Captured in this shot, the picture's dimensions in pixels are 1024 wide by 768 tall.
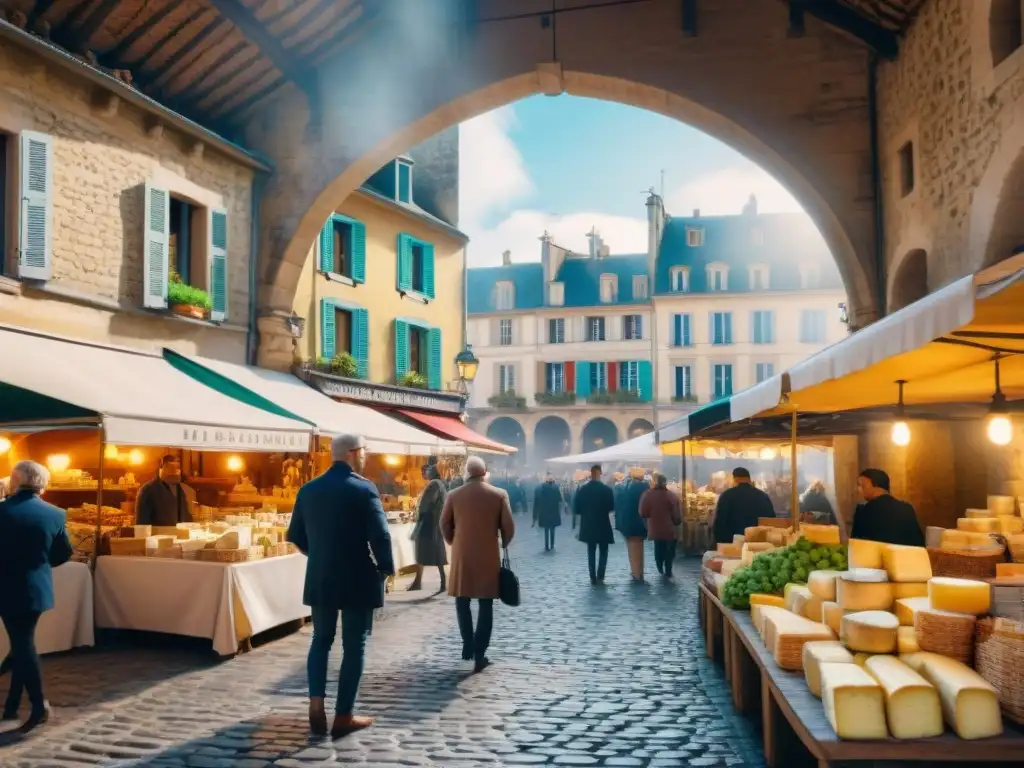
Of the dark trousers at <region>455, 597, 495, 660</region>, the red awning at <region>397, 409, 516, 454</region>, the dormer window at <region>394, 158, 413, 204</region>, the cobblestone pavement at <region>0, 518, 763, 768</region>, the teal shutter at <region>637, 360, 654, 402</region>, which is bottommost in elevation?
the cobblestone pavement at <region>0, 518, 763, 768</region>

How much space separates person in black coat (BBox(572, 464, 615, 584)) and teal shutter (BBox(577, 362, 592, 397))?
3051cm

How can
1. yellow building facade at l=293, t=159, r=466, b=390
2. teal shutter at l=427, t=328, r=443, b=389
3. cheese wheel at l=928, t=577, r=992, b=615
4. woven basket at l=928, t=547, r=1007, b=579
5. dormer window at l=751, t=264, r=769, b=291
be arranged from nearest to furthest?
1. cheese wheel at l=928, t=577, r=992, b=615
2. woven basket at l=928, t=547, r=1007, b=579
3. yellow building facade at l=293, t=159, r=466, b=390
4. teal shutter at l=427, t=328, r=443, b=389
5. dormer window at l=751, t=264, r=769, b=291

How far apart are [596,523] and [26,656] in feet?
25.4

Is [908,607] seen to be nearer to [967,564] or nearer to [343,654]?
[967,564]

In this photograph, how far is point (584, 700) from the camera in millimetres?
5930

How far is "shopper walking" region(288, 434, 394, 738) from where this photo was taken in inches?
205

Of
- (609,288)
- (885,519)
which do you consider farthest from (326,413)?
(609,288)

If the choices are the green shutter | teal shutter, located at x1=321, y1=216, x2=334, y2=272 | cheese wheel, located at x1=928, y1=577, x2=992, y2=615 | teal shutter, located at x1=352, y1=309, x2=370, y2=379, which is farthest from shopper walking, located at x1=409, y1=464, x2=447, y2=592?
cheese wheel, located at x1=928, y1=577, x2=992, y2=615

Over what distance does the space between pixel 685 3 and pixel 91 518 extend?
9486 mm

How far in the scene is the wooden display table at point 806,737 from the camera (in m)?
3.19

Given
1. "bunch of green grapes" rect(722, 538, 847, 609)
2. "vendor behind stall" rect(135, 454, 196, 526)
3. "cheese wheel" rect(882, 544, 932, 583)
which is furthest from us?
"vendor behind stall" rect(135, 454, 196, 526)

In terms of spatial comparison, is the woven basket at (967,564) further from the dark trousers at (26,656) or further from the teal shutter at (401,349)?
the teal shutter at (401,349)

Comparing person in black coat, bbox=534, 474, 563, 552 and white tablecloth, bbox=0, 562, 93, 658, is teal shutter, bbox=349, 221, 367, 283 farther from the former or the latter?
white tablecloth, bbox=0, 562, 93, 658

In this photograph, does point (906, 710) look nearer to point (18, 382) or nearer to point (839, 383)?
point (839, 383)
